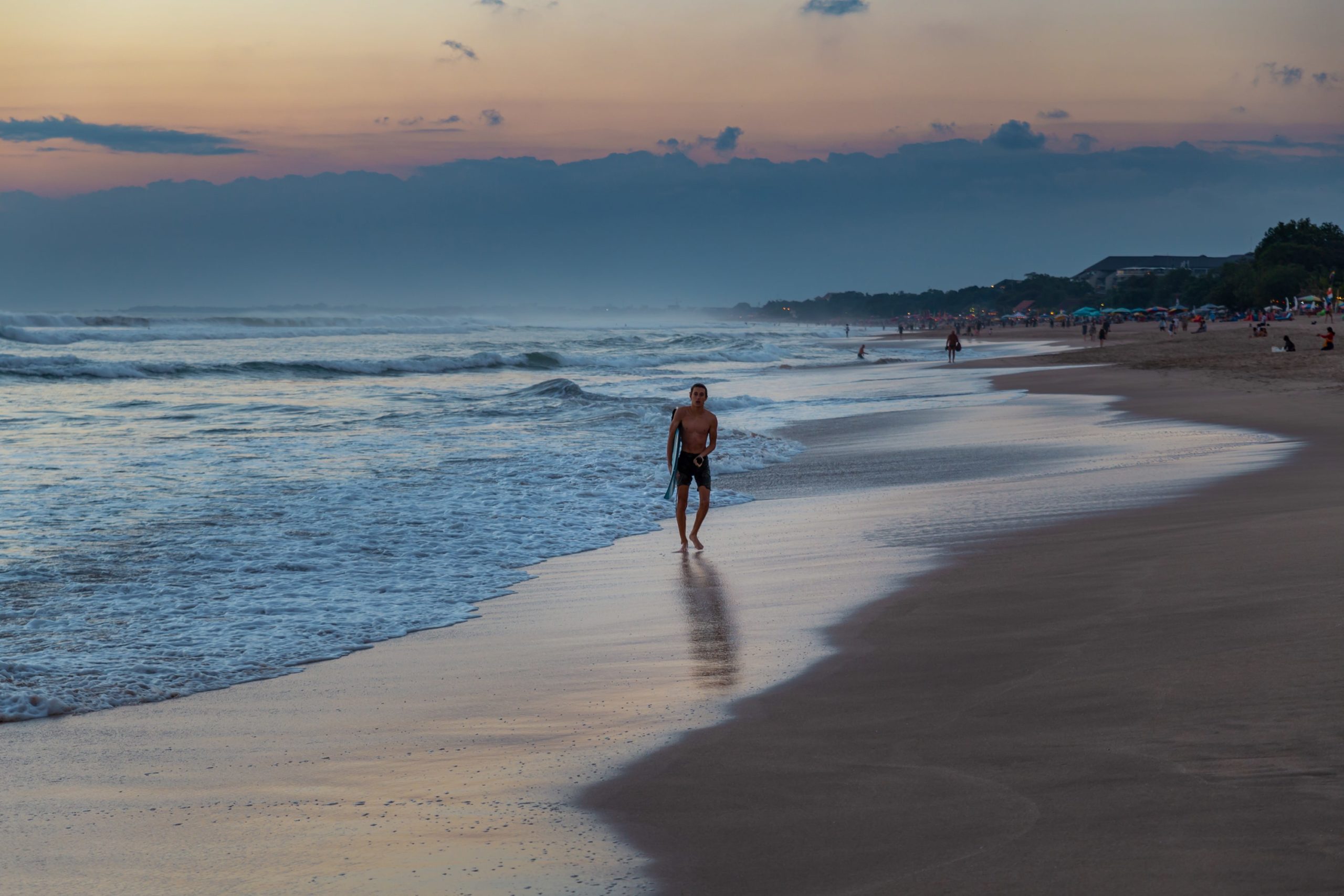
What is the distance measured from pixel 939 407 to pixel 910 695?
19.5 meters

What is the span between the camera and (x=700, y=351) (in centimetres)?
6544

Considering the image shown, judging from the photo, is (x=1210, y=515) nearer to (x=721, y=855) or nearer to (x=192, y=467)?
(x=721, y=855)

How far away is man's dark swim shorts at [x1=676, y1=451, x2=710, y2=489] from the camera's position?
10219 mm

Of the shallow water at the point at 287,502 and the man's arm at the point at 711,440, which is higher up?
the man's arm at the point at 711,440

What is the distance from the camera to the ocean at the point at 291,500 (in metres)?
6.54

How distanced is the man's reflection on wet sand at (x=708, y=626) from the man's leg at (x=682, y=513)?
59 centimetres

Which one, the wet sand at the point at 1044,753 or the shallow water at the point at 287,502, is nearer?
the wet sand at the point at 1044,753

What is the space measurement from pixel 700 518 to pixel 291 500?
4.85 meters

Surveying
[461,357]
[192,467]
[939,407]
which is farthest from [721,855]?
[461,357]

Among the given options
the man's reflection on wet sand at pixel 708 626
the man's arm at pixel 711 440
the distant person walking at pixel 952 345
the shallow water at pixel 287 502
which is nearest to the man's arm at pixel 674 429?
the man's arm at pixel 711 440

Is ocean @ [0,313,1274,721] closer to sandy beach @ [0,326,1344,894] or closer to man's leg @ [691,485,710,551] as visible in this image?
sandy beach @ [0,326,1344,894]

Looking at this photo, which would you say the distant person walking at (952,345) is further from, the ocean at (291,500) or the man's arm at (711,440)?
the man's arm at (711,440)

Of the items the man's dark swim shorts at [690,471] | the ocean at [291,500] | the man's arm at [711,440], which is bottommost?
the ocean at [291,500]

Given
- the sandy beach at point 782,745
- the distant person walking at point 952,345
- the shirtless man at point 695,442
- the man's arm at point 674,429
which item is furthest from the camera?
the distant person walking at point 952,345
